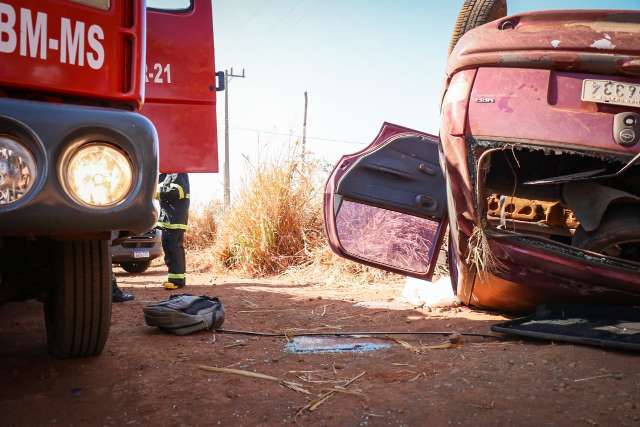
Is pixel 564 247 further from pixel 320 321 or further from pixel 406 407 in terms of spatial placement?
pixel 320 321

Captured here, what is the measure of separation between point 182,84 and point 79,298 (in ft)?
5.55

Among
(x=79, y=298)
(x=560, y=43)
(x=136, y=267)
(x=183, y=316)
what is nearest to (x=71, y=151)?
(x=79, y=298)

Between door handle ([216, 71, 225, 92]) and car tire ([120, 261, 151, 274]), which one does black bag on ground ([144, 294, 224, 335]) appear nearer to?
door handle ([216, 71, 225, 92])

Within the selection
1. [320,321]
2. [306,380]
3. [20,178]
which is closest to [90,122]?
[20,178]

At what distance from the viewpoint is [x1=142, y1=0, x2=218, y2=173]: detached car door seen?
3.49 m

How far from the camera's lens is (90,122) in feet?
5.49

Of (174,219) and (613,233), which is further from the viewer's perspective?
(174,219)

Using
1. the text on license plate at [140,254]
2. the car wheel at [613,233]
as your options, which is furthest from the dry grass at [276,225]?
the car wheel at [613,233]

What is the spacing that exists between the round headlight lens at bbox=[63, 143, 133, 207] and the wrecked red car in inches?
A: 73.3

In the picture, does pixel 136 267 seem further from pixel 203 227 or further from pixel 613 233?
pixel 613 233

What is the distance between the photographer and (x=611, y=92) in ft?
8.91

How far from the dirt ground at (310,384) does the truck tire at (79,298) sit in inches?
5.8

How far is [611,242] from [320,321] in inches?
77.7

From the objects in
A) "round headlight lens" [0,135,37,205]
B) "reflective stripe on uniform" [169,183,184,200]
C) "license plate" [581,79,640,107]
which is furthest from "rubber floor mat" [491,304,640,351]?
"reflective stripe on uniform" [169,183,184,200]
